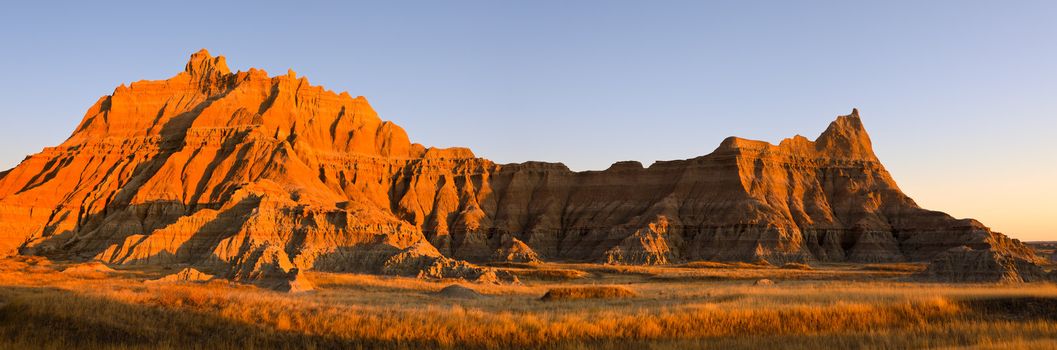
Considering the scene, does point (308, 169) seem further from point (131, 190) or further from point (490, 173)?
point (490, 173)

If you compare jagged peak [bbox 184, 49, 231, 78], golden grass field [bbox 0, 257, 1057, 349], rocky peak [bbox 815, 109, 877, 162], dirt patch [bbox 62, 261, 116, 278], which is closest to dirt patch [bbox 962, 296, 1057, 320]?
golden grass field [bbox 0, 257, 1057, 349]

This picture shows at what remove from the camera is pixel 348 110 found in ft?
430

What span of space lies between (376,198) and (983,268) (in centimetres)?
8654

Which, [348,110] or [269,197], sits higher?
[348,110]

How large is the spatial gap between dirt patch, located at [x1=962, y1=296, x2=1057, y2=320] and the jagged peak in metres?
121

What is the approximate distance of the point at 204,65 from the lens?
126250 mm

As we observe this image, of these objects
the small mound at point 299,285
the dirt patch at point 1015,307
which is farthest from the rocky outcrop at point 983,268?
the small mound at point 299,285

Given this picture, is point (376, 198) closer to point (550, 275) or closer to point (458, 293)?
point (550, 275)

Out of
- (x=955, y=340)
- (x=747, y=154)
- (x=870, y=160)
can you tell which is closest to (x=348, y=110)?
(x=747, y=154)

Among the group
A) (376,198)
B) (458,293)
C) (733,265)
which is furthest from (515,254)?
(458,293)

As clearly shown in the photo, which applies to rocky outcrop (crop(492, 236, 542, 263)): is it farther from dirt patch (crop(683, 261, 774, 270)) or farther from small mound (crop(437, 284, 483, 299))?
small mound (crop(437, 284, 483, 299))

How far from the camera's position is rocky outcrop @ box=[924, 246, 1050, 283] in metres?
48.1

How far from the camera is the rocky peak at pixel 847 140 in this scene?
12100cm

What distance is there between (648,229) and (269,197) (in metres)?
48.5
